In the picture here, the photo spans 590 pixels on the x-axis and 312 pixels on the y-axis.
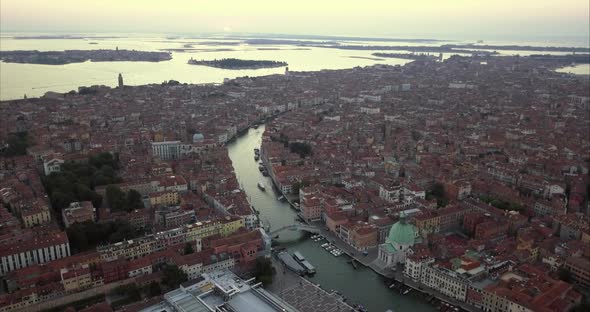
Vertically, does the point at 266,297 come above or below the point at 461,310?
above

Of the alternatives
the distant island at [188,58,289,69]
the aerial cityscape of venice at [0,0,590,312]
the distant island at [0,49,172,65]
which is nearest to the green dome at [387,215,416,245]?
the aerial cityscape of venice at [0,0,590,312]

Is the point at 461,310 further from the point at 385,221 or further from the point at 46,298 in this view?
the point at 46,298

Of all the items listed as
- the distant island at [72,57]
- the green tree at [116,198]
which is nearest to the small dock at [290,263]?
the green tree at [116,198]

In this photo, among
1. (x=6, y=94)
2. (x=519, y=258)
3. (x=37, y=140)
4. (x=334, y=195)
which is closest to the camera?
(x=519, y=258)

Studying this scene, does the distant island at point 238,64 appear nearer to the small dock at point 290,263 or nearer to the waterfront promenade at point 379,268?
the waterfront promenade at point 379,268

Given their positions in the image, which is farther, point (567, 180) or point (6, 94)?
point (6, 94)

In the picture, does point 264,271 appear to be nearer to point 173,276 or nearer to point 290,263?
point 290,263

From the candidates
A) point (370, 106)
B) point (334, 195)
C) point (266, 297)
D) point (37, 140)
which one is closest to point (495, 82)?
point (370, 106)
